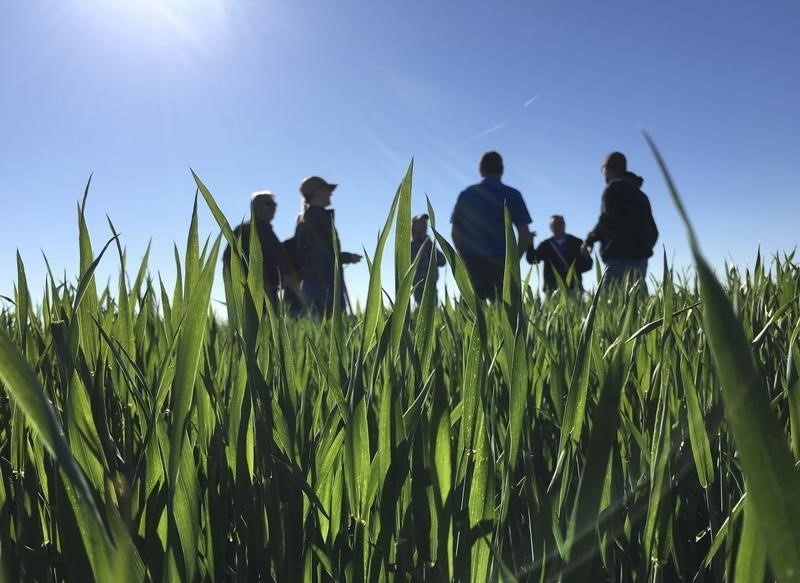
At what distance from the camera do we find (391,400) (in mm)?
421

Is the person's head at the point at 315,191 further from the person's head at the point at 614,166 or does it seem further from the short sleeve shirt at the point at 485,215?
the person's head at the point at 614,166

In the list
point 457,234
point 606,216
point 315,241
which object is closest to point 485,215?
point 457,234

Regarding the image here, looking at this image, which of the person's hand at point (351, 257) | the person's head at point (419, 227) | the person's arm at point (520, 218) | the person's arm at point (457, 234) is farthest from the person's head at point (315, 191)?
the person's head at point (419, 227)

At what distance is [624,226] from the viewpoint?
13.7 feet

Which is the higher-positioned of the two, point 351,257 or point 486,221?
point 351,257

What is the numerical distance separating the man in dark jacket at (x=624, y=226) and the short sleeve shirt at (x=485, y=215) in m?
0.53

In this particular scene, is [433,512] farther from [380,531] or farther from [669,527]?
[669,527]

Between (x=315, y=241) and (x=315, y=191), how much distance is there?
438mm

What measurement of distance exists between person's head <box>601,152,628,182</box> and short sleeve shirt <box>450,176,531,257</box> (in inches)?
24.8

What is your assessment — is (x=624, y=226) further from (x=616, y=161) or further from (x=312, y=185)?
(x=312, y=185)

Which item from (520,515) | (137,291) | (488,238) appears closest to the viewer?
(520,515)

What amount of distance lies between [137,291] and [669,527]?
585 mm

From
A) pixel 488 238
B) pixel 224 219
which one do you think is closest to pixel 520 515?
pixel 224 219

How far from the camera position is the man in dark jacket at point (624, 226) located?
13.7 feet
